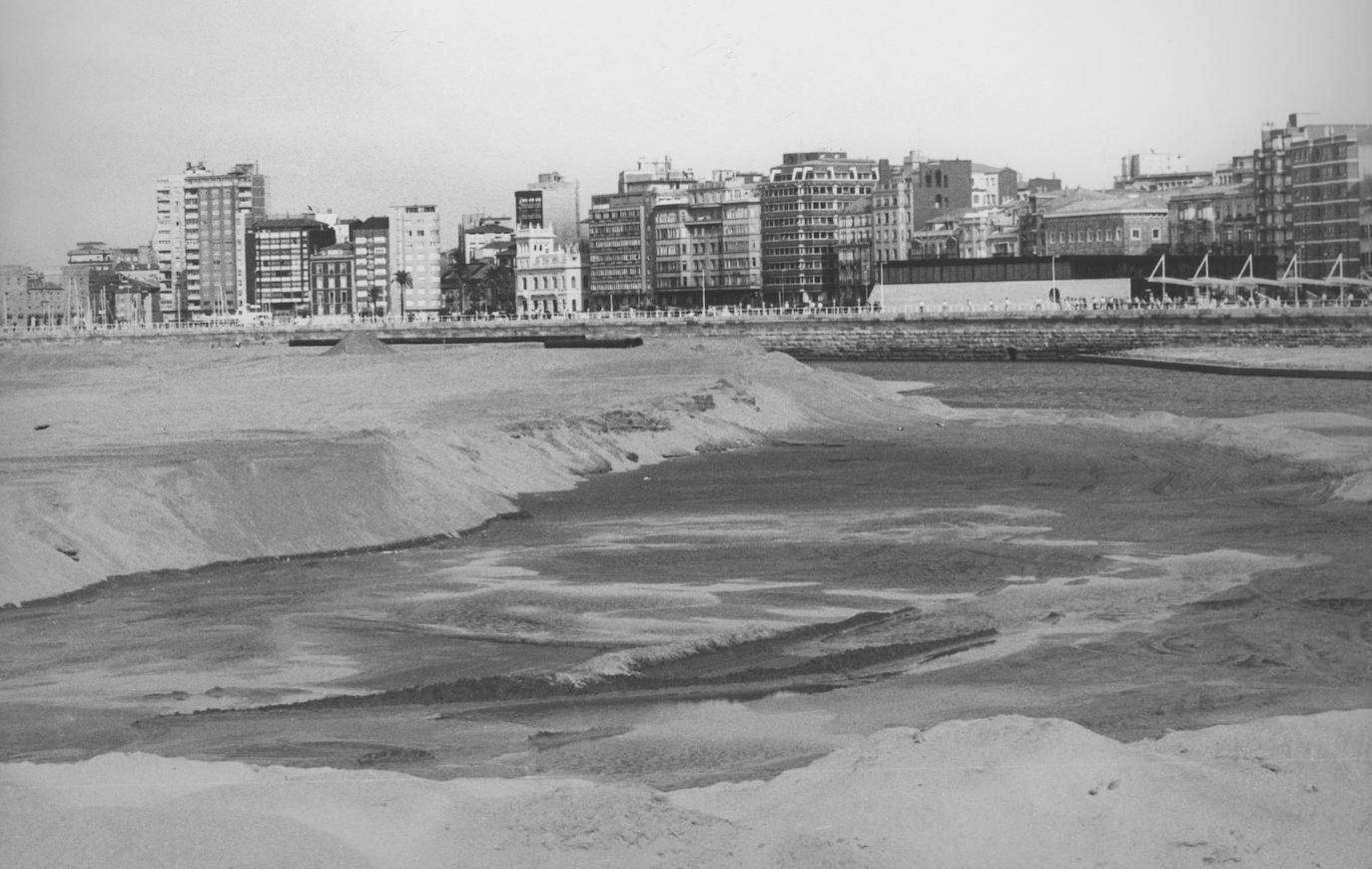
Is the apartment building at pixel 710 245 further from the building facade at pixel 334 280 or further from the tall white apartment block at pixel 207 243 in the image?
A: the tall white apartment block at pixel 207 243

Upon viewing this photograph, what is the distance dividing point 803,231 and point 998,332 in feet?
172

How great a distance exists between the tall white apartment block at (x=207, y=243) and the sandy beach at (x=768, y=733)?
429ft

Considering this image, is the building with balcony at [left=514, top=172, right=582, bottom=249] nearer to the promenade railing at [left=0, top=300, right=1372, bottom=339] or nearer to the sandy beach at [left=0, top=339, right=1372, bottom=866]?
the promenade railing at [left=0, top=300, right=1372, bottom=339]

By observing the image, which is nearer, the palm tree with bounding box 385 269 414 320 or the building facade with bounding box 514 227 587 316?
the building facade with bounding box 514 227 587 316

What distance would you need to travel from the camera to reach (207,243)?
163 meters

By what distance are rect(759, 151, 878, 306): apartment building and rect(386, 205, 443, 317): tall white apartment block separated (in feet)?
100.0

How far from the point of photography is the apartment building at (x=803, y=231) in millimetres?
143375

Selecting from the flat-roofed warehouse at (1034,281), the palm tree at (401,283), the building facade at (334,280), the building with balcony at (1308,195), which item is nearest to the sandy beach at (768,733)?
the building with balcony at (1308,195)

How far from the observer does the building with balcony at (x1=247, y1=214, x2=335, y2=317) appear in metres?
169

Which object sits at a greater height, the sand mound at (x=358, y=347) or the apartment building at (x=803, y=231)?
the apartment building at (x=803, y=231)

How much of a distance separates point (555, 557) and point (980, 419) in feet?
75.7

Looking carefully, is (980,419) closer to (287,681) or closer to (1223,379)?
(1223,379)

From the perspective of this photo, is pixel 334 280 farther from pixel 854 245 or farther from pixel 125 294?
pixel 854 245

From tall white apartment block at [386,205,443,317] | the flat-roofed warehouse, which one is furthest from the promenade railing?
tall white apartment block at [386,205,443,317]
